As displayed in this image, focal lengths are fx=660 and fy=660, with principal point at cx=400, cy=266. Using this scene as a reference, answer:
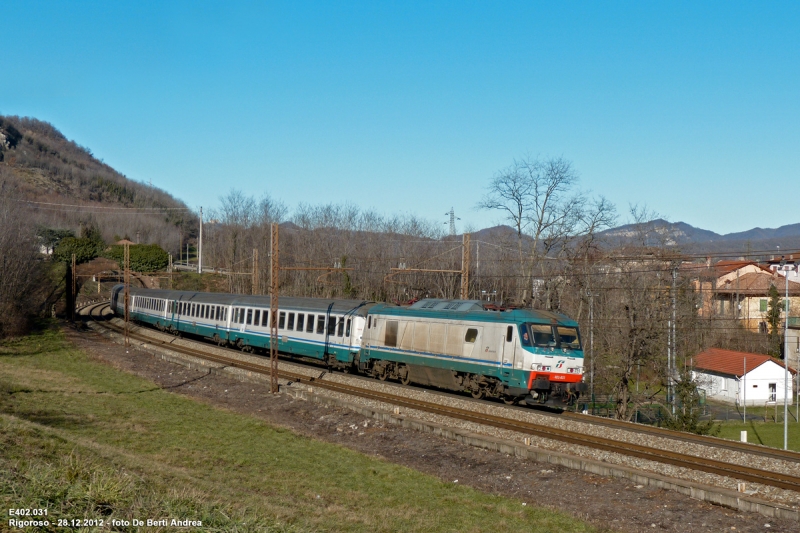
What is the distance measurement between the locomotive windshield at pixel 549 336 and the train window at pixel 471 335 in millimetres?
2226

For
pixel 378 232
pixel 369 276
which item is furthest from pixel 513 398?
pixel 378 232

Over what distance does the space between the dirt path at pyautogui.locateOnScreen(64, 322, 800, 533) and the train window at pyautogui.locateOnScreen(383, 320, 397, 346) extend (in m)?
4.18

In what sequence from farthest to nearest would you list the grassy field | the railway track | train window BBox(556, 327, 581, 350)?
train window BBox(556, 327, 581, 350)
the railway track
the grassy field

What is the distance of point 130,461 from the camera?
13312mm

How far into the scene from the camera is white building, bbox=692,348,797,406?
55125 mm

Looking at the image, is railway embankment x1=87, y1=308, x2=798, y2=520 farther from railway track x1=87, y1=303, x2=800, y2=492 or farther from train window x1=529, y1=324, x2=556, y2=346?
train window x1=529, y1=324, x2=556, y2=346

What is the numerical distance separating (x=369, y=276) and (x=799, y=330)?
41.2 meters

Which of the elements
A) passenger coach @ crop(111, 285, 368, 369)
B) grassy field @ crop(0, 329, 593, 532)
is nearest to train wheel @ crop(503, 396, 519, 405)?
grassy field @ crop(0, 329, 593, 532)

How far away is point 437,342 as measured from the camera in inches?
934

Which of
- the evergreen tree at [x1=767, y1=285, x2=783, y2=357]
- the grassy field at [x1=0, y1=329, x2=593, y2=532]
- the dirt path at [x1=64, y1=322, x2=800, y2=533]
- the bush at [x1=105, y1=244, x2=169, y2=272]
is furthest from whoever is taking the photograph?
the bush at [x1=105, y1=244, x2=169, y2=272]

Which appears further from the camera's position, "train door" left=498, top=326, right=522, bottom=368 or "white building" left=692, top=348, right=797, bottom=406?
"white building" left=692, top=348, right=797, bottom=406

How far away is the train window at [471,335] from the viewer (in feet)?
72.1

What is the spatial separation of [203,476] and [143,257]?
8737cm

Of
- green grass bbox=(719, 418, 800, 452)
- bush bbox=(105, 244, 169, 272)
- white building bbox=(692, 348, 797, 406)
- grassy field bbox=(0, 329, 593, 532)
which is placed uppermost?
bush bbox=(105, 244, 169, 272)
